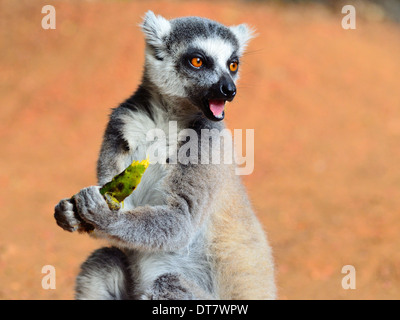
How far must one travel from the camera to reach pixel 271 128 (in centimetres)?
1423

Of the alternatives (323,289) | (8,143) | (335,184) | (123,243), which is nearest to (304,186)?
(335,184)

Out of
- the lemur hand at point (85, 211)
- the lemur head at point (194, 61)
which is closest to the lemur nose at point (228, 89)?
the lemur head at point (194, 61)

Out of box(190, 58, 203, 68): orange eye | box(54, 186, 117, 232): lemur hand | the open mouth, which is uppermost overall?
box(190, 58, 203, 68): orange eye

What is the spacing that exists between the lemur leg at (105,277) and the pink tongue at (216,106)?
1.51 m

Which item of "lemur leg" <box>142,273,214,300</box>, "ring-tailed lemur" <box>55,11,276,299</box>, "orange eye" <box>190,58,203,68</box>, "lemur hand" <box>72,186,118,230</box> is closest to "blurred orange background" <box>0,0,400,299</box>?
"ring-tailed lemur" <box>55,11,276,299</box>

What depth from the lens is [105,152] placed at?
4.64 metres

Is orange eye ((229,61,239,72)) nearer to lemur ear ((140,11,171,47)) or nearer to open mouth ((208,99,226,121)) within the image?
open mouth ((208,99,226,121))

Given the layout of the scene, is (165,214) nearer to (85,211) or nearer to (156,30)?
(85,211)

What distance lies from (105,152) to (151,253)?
94 centimetres

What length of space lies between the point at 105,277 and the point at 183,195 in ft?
3.47

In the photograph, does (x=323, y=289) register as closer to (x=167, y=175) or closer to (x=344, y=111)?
(x=167, y=175)

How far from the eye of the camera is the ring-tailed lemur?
4410 mm

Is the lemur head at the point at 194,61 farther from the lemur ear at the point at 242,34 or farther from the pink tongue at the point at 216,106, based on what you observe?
the lemur ear at the point at 242,34

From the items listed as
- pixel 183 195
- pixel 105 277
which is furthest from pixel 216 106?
pixel 105 277
